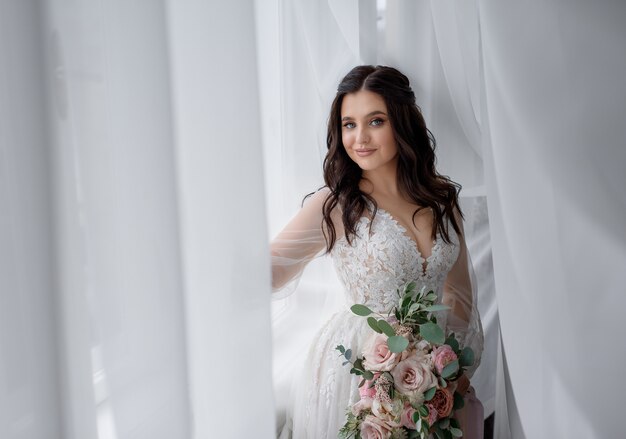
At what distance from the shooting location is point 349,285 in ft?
4.19

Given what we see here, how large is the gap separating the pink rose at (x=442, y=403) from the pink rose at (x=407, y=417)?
1.5 inches

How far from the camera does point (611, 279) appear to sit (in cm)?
87

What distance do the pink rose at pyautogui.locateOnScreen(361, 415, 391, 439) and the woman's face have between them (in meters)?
0.57

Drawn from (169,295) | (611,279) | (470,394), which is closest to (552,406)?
(611,279)

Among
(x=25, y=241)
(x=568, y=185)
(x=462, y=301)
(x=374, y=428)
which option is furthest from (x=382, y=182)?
(x=25, y=241)

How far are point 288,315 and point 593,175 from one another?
884 mm

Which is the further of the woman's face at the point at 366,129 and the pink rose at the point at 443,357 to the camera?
the woman's face at the point at 366,129

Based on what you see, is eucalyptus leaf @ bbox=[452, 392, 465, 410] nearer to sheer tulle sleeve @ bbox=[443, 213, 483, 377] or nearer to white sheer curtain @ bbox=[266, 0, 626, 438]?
white sheer curtain @ bbox=[266, 0, 626, 438]

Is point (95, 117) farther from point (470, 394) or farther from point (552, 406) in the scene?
point (470, 394)

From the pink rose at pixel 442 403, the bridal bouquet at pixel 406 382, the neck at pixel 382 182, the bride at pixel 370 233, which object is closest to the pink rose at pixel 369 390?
the bridal bouquet at pixel 406 382

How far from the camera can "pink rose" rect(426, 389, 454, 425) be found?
963mm

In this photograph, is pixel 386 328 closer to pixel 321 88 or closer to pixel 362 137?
pixel 362 137

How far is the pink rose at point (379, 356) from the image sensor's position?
0.96m

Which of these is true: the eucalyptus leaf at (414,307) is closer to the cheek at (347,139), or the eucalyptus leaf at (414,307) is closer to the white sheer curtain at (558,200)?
the white sheer curtain at (558,200)
